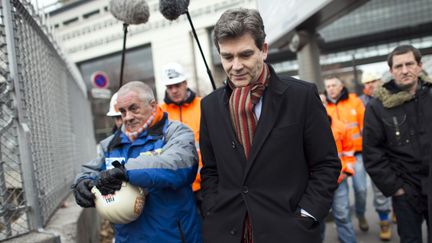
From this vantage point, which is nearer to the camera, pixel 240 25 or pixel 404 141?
pixel 240 25

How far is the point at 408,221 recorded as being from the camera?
3137mm

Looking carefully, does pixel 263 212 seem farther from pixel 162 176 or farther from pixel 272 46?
pixel 272 46

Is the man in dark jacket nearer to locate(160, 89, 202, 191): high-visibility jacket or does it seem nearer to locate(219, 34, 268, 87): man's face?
locate(160, 89, 202, 191): high-visibility jacket

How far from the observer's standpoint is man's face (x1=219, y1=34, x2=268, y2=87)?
1.97 m

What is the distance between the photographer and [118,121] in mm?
4648

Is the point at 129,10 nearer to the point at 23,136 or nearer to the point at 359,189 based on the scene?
the point at 23,136

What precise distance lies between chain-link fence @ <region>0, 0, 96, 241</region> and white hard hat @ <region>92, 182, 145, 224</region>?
1007 millimetres

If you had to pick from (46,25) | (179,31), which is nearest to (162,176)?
(46,25)

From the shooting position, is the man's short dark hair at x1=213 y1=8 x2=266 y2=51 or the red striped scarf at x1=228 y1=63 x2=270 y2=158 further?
the red striped scarf at x1=228 y1=63 x2=270 y2=158

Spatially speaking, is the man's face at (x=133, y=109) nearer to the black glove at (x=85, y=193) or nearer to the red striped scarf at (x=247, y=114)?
the black glove at (x=85, y=193)

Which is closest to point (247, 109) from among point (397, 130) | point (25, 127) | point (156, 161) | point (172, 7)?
point (156, 161)

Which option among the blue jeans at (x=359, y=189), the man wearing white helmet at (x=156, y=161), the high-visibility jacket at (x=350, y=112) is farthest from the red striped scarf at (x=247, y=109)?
the blue jeans at (x=359, y=189)

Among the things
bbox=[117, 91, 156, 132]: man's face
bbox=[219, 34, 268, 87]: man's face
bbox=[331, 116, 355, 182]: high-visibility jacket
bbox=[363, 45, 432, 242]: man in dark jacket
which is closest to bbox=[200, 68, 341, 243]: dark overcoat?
bbox=[219, 34, 268, 87]: man's face

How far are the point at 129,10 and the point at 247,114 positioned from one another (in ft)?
6.64
